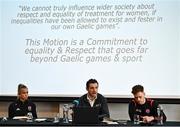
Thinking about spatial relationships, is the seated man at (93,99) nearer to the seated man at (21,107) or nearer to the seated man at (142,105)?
the seated man at (142,105)

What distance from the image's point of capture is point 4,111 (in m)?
5.73

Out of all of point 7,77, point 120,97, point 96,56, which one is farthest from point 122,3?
point 7,77

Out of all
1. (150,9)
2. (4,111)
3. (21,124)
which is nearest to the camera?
(21,124)

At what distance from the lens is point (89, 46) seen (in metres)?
5.46

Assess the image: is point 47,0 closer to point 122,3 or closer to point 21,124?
point 122,3

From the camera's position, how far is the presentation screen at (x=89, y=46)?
535 centimetres

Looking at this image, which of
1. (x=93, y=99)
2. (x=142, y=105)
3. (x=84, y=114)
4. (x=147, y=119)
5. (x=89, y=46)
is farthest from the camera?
(x=89, y=46)

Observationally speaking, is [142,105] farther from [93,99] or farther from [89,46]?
[89,46]

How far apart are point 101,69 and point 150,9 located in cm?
110

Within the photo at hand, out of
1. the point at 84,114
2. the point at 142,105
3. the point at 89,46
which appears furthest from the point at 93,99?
the point at 84,114

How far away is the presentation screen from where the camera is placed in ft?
17.5

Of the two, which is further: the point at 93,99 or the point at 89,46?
the point at 89,46

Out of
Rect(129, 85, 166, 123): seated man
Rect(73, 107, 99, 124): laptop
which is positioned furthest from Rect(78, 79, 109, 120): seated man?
Rect(73, 107, 99, 124): laptop

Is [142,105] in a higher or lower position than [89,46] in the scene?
lower
